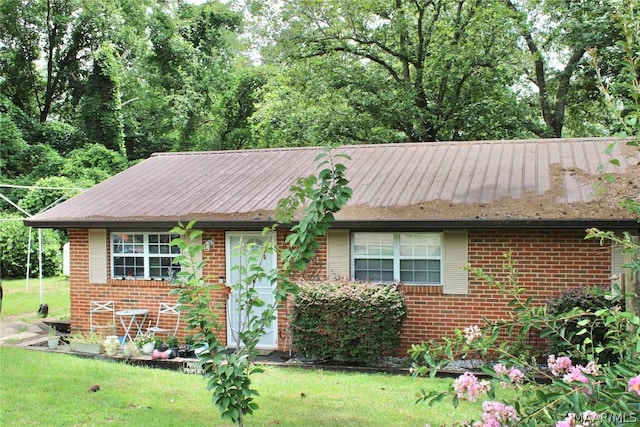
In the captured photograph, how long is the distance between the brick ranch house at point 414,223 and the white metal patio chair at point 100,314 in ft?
0.45

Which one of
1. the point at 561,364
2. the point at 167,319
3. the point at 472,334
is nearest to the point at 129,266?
the point at 167,319

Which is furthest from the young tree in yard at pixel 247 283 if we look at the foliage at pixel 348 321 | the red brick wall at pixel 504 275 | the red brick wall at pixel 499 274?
the red brick wall at pixel 504 275

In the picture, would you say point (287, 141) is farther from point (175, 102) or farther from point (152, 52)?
point (152, 52)

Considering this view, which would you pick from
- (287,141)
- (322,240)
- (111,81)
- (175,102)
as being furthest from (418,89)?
(111,81)

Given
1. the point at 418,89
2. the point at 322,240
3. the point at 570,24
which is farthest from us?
the point at 418,89

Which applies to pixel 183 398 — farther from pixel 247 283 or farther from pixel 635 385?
pixel 635 385

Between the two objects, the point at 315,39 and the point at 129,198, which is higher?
the point at 315,39

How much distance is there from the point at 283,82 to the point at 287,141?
2.30m

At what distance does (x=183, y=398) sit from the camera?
7211mm

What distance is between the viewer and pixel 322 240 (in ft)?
33.9

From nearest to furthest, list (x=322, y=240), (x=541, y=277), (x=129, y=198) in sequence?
(x=541, y=277) < (x=322, y=240) < (x=129, y=198)

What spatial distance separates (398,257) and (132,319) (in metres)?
5.08

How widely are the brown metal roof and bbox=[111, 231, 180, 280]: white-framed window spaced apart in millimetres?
581

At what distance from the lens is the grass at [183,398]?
246 inches
